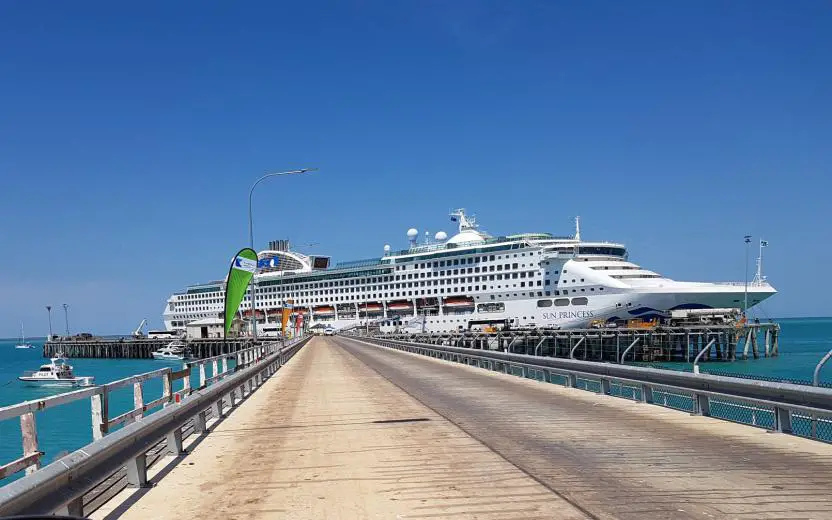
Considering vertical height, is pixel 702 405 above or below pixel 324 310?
above

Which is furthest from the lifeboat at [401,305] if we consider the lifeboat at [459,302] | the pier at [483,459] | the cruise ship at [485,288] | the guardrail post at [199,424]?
the guardrail post at [199,424]

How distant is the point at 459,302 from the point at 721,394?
8556 centimetres

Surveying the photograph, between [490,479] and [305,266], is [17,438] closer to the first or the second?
[490,479]

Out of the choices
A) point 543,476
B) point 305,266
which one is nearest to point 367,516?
point 543,476

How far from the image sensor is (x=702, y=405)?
11992 mm

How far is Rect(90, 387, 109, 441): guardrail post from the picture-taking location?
764 cm

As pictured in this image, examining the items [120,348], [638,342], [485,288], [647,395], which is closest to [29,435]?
[647,395]

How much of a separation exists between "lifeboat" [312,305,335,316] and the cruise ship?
6.9 inches

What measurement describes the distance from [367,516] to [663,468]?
11.3 ft

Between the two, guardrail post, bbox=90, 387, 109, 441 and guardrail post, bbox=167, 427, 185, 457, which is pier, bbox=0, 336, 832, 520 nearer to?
guardrail post, bbox=167, 427, 185, 457

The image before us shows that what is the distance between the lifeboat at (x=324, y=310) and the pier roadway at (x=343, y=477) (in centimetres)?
10798

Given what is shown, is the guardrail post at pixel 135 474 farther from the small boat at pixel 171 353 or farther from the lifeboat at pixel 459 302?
the small boat at pixel 171 353

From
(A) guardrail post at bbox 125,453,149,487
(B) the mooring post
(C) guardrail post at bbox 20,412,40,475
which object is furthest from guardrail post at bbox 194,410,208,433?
(B) the mooring post

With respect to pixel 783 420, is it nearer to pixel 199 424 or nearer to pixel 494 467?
pixel 494 467
